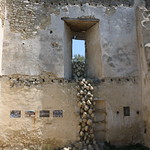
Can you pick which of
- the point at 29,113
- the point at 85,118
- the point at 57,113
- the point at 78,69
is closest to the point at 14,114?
the point at 29,113

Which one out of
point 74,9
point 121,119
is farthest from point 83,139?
point 74,9

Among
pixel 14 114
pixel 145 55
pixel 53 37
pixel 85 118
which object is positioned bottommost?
pixel 85 118

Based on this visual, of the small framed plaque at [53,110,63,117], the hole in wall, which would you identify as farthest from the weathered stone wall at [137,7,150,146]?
the small framed plaque at [53,110,63,117]

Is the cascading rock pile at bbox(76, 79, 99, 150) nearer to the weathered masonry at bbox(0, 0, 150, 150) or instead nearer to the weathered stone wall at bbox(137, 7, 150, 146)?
the weathered masonry at bbox(0, 0, 150, 150)

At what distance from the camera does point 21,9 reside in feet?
29.4

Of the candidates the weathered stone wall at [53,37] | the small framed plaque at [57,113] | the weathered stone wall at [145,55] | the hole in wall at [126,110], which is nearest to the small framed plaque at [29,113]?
the small framed plaque at [57,113]

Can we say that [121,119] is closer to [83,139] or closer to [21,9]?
[83,139]

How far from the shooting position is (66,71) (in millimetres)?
8961

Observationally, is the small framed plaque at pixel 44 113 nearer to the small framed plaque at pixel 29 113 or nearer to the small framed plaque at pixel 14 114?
the small framed plaque at pixel 29 113

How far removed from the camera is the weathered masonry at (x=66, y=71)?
26.5ft

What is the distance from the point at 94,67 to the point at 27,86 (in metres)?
2.76

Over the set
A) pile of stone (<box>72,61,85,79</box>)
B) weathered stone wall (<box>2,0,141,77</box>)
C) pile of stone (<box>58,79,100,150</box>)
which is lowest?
pile of stone (<box>58,79,100,150</box>)

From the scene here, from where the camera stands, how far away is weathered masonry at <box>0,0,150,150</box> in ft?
26.5

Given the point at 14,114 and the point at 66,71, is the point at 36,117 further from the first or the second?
the point at 66,71
